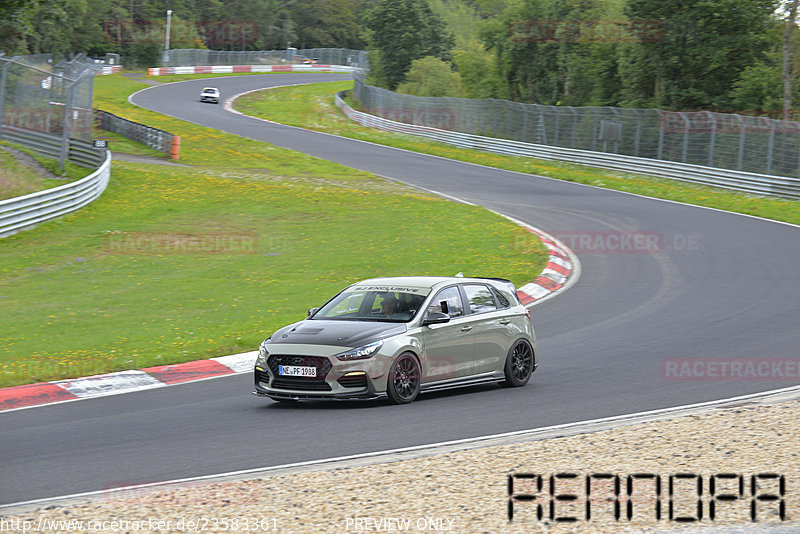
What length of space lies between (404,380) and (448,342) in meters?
0.90

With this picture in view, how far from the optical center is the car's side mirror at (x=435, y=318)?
445 inches

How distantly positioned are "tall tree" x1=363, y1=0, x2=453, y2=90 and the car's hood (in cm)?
7104

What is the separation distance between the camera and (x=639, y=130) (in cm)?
4150

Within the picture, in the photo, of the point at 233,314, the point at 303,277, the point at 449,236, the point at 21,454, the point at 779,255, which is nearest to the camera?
the point at 21,454

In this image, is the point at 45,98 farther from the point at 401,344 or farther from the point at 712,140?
the point at 712,140

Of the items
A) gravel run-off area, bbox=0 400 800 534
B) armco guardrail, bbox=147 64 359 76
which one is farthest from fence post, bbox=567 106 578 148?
armco guardrail, bbox=147 64 359 76

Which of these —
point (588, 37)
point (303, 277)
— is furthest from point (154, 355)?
point (588, 37)

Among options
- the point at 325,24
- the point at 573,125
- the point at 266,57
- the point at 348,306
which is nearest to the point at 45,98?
the point at 348,306

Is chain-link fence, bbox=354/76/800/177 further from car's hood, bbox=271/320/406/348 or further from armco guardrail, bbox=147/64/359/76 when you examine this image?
armco guardrail, bbox=147/64/359/76

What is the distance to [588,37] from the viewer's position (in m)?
56.7

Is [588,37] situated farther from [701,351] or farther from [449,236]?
[701,351]

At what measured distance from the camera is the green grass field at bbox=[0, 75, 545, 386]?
14.9 meters

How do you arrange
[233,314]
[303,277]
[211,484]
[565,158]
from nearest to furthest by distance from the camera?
[211,484] < [233,314] < [303,277] < [565,158]

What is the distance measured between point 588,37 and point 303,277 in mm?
41077
